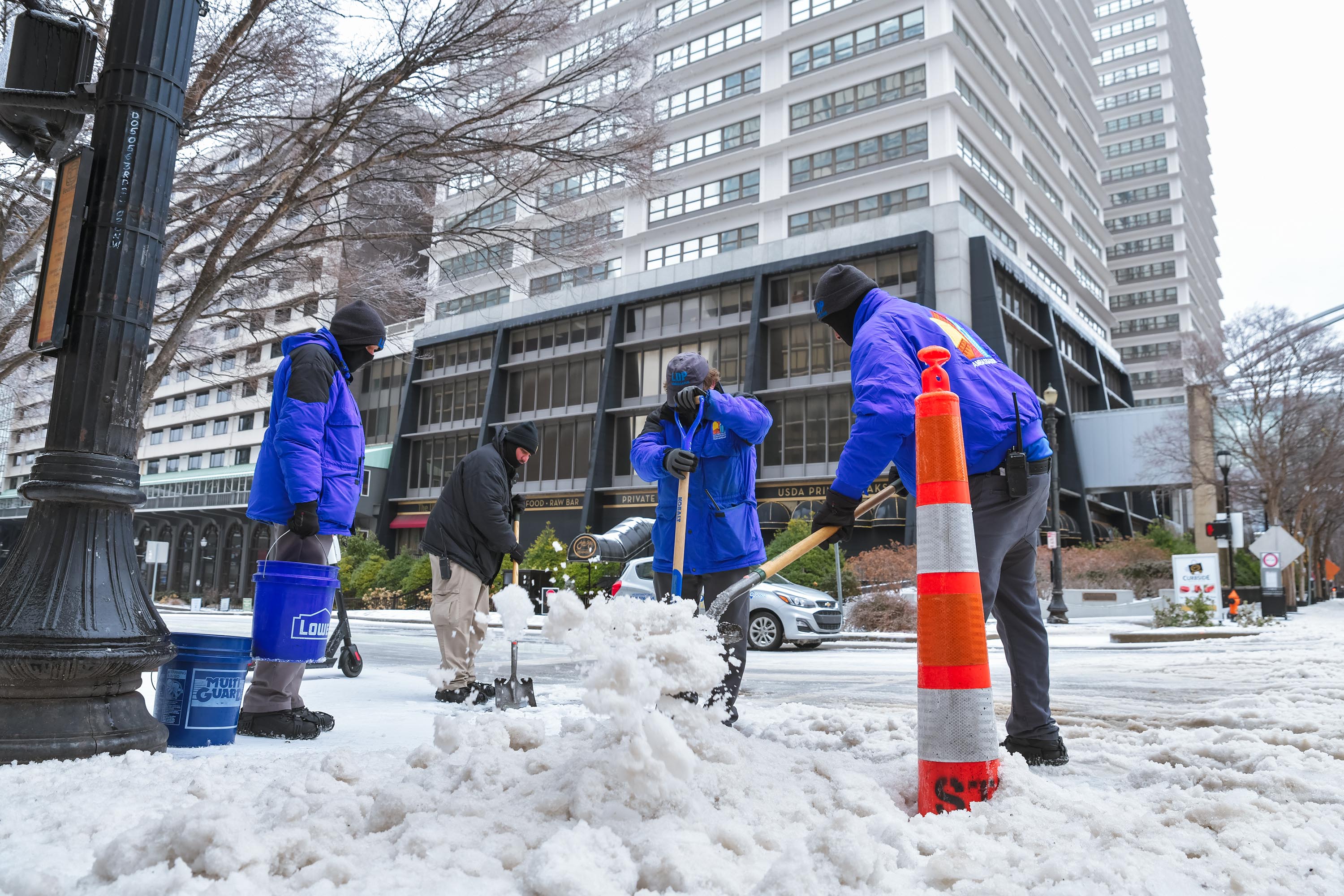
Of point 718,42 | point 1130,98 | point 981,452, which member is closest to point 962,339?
point 981,452

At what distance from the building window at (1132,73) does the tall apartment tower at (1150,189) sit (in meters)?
0.10

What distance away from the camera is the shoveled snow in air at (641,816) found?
78.0 inches

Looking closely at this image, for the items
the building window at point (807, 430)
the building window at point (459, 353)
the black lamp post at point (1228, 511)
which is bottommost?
the black lamp post at point (1228, 511)

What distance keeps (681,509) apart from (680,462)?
27cm

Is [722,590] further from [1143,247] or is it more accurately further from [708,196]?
[1143,247]

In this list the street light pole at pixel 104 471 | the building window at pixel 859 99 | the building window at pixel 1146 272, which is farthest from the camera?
the building window at pixel 1146 272

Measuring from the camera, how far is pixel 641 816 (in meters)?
2.30

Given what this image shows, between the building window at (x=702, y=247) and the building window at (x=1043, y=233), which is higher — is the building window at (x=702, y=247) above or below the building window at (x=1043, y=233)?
below

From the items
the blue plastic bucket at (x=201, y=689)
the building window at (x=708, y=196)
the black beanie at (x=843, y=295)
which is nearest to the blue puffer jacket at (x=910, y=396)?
the black beanie at (x=843, y=295)

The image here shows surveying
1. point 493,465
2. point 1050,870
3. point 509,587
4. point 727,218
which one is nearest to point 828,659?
point 493,465

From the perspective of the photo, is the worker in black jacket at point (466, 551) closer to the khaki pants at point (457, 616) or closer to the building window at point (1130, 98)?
the khaki pants at point (457, 616)

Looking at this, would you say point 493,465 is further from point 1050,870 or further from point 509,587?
point 1050,870

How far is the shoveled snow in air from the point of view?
1.98 m

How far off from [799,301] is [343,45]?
30.3 m
